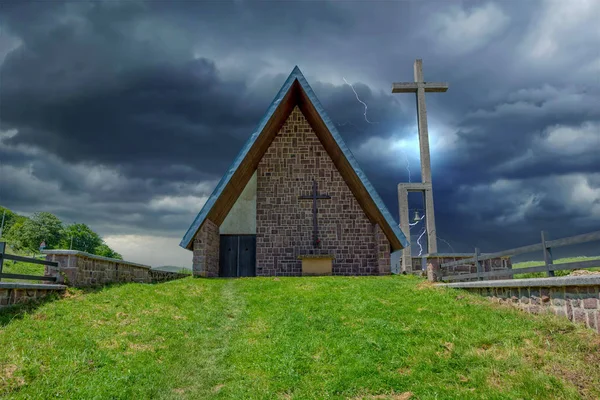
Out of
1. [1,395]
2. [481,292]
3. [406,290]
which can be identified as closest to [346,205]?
[406,290]

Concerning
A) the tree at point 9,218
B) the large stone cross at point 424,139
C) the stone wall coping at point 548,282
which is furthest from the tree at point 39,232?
the stone wall coping at point 548,282

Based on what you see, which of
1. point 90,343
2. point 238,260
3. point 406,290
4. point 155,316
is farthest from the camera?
point 238,260

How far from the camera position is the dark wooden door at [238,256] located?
20234mm

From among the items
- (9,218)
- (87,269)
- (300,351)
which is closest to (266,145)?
(87,269)

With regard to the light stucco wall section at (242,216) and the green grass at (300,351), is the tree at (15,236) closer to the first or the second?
the light stucco wall section at (242,216)

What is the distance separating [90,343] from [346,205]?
13.6 m

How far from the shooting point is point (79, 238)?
2879 inches

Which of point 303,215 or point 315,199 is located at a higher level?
point 315,199

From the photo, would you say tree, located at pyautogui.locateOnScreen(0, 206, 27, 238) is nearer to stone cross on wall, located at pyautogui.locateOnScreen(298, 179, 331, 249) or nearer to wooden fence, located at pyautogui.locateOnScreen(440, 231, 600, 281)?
stone cross on wall, located at pyautogui.locateOnScreen(298, 179, 331, 249)

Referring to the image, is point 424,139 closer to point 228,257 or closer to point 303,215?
point 303,215

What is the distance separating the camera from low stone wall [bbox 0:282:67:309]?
10406 mm

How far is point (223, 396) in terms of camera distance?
6812 mm

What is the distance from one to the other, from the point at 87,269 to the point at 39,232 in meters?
58.8

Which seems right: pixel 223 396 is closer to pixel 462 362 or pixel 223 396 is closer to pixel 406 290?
pixel 462 362
